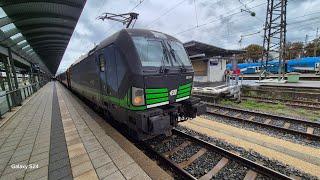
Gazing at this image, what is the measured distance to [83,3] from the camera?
30.3ft

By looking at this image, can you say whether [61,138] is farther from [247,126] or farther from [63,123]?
[247,126]

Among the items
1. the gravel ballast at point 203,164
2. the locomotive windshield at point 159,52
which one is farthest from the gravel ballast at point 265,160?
the locomotive windshield at point 159,52

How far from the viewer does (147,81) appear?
13.8ft

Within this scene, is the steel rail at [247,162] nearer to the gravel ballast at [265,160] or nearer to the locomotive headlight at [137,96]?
the gravel ballast at [265,160]

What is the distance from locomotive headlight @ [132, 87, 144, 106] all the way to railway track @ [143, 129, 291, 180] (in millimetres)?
1328

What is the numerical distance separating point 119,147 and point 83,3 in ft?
26.6

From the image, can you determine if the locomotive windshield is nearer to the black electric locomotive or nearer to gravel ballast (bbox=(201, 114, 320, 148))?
the black electric locomotive

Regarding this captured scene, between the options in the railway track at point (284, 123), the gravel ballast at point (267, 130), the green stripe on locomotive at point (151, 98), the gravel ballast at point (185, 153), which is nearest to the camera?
the green stripe on locomotive at point (151, 98)

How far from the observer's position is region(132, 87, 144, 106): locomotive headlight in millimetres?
4172

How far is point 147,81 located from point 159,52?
3.54ft

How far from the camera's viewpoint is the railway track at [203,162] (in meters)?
3.62

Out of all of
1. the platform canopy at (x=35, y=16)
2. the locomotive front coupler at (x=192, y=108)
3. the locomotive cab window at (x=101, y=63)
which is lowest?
the locomotive front coupler at (x=192, y=108)

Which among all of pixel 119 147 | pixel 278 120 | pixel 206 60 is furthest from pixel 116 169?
pixel 206 60

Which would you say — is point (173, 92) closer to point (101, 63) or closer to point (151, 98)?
point (151, 98)
